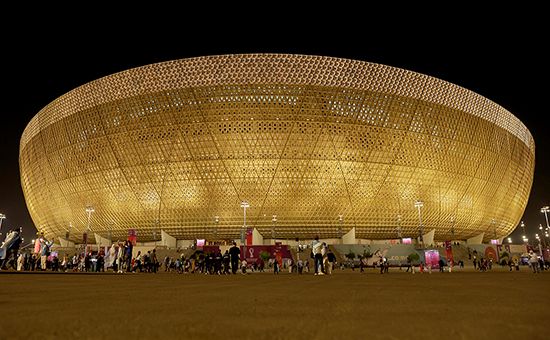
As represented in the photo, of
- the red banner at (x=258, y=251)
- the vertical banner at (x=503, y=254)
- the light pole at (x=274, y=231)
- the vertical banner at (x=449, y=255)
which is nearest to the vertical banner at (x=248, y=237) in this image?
the light pole at (x=274, y=231)

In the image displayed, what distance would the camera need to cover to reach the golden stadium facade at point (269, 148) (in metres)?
32.1

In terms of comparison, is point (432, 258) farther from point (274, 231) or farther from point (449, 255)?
point (274, 231)

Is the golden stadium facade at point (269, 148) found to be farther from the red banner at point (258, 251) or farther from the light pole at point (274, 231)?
the red banner at point (258, 251)

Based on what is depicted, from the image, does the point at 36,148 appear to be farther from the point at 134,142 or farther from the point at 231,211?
the point at 231,211

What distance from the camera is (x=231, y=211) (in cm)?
3406

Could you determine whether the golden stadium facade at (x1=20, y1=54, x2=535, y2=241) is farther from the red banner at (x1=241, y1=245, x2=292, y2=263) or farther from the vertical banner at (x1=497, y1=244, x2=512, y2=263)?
the red banner at (x1=241, y1=245, x2=292, y2=263)

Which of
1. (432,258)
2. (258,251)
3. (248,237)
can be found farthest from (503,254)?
(248,237)

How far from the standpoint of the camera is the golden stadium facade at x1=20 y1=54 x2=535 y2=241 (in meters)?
32.1

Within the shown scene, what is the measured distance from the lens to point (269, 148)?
3222 cm

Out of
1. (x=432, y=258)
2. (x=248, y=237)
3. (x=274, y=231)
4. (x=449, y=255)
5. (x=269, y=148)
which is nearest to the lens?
(x=432, y=258)

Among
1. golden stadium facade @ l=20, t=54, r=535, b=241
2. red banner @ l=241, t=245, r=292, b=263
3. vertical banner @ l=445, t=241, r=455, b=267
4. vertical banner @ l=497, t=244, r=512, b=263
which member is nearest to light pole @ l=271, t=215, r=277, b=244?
golden stadium facade @ l=20, t=54, r=535, b=241

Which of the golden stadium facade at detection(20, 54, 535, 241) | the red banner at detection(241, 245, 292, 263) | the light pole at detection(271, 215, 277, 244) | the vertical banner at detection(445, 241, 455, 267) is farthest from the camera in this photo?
the light pole at detection(271, 215, 277, 244)

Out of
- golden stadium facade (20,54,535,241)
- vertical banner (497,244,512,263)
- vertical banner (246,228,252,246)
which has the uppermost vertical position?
golden stadium facade (20,54,535,241)

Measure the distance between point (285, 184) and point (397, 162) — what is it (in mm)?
10273
